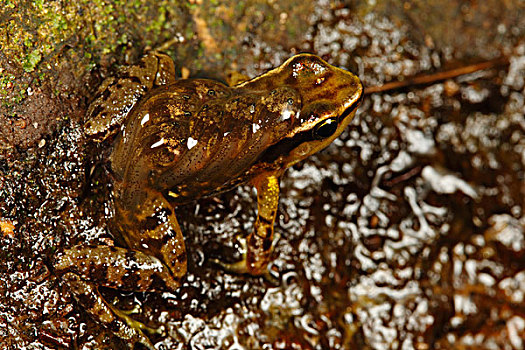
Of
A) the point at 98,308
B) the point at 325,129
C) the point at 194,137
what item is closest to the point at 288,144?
the point at 325,129

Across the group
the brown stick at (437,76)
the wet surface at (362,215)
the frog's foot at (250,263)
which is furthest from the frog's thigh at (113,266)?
the brown stick at (437,76)

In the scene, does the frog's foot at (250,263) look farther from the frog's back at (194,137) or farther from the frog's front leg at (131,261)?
the frog's back at (194,137)

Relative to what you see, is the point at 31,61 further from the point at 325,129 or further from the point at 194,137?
the point at 325,129

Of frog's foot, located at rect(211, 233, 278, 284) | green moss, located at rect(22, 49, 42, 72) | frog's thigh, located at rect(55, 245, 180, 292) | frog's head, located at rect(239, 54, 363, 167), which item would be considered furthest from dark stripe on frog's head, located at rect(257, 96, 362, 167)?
green moss, located at rect(22, 49, 42, 72)

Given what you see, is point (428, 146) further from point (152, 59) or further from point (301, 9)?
point (152, 59)

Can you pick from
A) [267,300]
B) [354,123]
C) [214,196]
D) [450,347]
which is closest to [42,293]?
[214,196]

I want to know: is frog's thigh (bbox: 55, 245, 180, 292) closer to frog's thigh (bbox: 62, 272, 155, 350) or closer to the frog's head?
frog's thigh (bbox: 62, 272, 155, 350)

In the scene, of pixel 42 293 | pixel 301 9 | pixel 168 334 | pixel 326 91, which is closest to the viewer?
pixel 326 91
